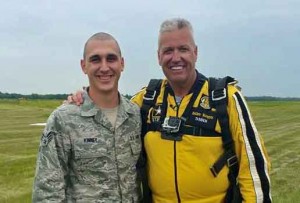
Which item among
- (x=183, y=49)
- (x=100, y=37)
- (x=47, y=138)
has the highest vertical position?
(x=100, y=37)

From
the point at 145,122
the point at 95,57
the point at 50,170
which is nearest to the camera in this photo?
Answer: the point at 50,170

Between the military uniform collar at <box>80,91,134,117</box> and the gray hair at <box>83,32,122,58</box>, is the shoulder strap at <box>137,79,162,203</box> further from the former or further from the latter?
the gray hair at <box>83,32,122,58</box>

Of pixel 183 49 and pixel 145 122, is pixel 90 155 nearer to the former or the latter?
pixel 145 122

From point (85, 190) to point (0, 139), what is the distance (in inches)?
713

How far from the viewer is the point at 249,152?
3.84 m

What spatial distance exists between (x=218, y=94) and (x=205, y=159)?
1.74 feet

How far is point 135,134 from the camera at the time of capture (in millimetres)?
4160

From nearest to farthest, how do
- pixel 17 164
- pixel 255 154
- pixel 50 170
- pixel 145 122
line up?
1. pixel 50 170
2. pixel 255 154
3. pixel 145 122
4. pixel 17 164

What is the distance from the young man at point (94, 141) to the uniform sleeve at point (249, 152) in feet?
2.91

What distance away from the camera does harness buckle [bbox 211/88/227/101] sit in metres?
3.94

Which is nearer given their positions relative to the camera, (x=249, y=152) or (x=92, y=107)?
(x=249, y=152)

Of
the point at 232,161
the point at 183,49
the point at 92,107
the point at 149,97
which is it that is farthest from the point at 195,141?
the point at 92,107

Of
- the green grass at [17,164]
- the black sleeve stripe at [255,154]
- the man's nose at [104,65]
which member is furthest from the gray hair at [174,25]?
the green grass at [17,164]

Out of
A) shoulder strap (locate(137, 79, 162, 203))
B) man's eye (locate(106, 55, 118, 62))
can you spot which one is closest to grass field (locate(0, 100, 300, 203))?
shoulder strap (locate(137, 79, 162, 203))
